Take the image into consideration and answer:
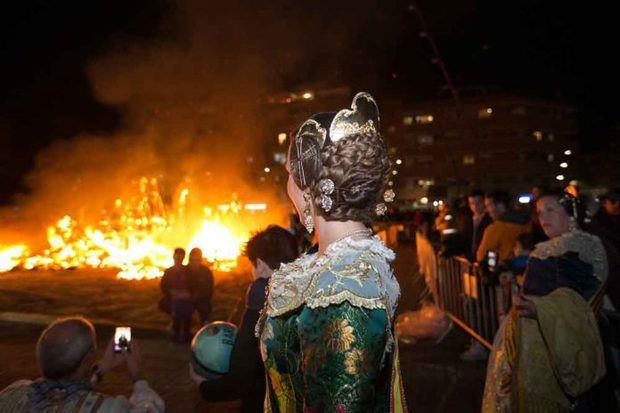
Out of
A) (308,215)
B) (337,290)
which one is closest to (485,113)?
(308,215)

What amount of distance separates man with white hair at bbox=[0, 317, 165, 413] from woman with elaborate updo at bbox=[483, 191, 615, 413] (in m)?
2.57

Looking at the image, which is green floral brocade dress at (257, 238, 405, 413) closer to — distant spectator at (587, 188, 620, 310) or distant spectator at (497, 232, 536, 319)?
distant spectator at (497, 232, 536, 319)

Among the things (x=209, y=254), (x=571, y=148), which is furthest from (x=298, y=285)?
(x=571, y=148)

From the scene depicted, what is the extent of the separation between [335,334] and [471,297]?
5.66 m

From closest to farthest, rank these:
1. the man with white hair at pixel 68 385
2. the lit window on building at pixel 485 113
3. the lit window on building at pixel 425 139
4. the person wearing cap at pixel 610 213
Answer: the man with white hair at pixel 68 385 < the person wearing cap at pixel 610 213 < the lit window on building at pixel 485 113 < the lit window on building at pixel 425 139

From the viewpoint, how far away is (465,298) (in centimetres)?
682

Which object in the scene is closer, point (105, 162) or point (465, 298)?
point (465, 298)

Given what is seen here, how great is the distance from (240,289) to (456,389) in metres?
7.70

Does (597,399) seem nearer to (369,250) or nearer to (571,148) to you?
(369,250)

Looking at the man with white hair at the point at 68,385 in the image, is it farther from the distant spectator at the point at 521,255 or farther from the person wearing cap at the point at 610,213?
the person wearing cap at the point at 610,213

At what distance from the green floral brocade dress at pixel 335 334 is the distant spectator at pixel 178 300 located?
21.0 ft

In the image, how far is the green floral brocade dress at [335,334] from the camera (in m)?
1.32

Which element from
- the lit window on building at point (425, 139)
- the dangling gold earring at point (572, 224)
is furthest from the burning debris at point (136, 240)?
the lit window on building at point (425, 139)

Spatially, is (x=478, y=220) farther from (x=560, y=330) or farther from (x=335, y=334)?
(x=335, y=334)
